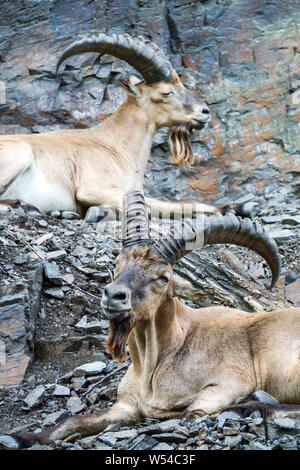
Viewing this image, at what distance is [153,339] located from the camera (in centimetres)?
639

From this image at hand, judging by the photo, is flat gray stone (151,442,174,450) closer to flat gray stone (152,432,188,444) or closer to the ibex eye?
flat gray stone (152,432,188,444)

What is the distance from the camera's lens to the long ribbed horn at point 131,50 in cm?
1162

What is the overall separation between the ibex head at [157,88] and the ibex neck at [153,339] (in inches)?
242

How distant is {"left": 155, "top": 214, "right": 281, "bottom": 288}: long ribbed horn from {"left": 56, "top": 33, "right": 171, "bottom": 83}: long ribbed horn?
5741mm

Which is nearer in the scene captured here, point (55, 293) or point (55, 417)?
point (55, 417)

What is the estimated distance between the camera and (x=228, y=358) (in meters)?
6.44

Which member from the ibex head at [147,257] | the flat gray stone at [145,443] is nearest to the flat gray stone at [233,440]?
the flat gray stone at [145,443]

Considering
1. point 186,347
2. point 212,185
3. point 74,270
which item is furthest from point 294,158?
point 186,347

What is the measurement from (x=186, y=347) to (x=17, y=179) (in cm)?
527

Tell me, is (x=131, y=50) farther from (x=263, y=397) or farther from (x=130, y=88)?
(x=263, y=397)

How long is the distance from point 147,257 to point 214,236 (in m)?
0.68

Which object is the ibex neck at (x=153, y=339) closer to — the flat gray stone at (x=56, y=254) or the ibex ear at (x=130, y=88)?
the flat gray stone at (x=56, y=254)

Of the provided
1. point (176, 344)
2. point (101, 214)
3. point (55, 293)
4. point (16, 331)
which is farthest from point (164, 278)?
point (101, 214)
